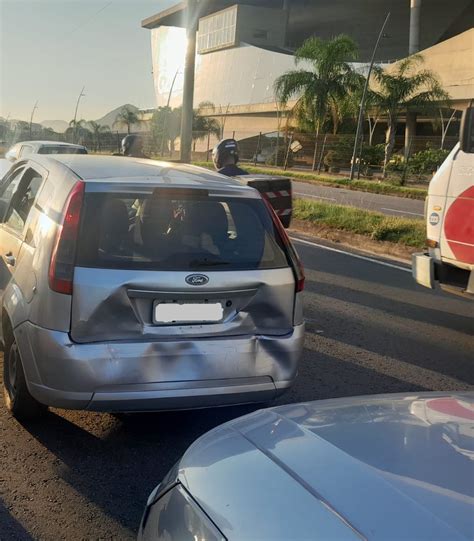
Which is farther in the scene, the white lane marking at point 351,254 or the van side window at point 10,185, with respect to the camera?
the white lane marking at point 351,254

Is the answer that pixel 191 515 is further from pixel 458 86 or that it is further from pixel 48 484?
pixel 458 86

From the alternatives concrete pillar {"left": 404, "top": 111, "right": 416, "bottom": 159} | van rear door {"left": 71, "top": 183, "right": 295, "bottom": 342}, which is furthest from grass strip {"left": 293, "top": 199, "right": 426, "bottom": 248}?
concrete pillar {"left": 404, "top": 111, "right": 416, "bottom": 159}

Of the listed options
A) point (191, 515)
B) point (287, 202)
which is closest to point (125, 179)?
point (191, 515)

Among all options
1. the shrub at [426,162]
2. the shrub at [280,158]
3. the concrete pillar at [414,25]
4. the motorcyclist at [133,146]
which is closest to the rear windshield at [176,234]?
the motorcyclist at [133,146]

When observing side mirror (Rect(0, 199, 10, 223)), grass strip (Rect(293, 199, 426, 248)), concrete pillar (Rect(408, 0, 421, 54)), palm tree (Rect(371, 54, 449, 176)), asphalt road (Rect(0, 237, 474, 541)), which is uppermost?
concrete pillar (Rect(408, 0, 421, 54))

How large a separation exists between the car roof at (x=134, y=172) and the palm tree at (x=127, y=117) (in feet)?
219

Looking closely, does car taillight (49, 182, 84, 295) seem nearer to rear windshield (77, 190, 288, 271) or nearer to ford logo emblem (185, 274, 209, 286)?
rear windshield (77, 190, 288, 271)

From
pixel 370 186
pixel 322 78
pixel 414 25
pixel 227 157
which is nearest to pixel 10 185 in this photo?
pixel 227 157

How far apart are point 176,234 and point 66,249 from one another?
66cm

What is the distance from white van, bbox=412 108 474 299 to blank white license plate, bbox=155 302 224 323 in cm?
329

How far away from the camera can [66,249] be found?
10.8ft

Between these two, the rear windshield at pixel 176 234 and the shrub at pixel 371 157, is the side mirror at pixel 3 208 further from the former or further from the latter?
the shrub at pixel 371 157

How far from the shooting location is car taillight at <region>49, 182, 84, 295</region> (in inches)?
128

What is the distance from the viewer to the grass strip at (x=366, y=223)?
36.6ft
